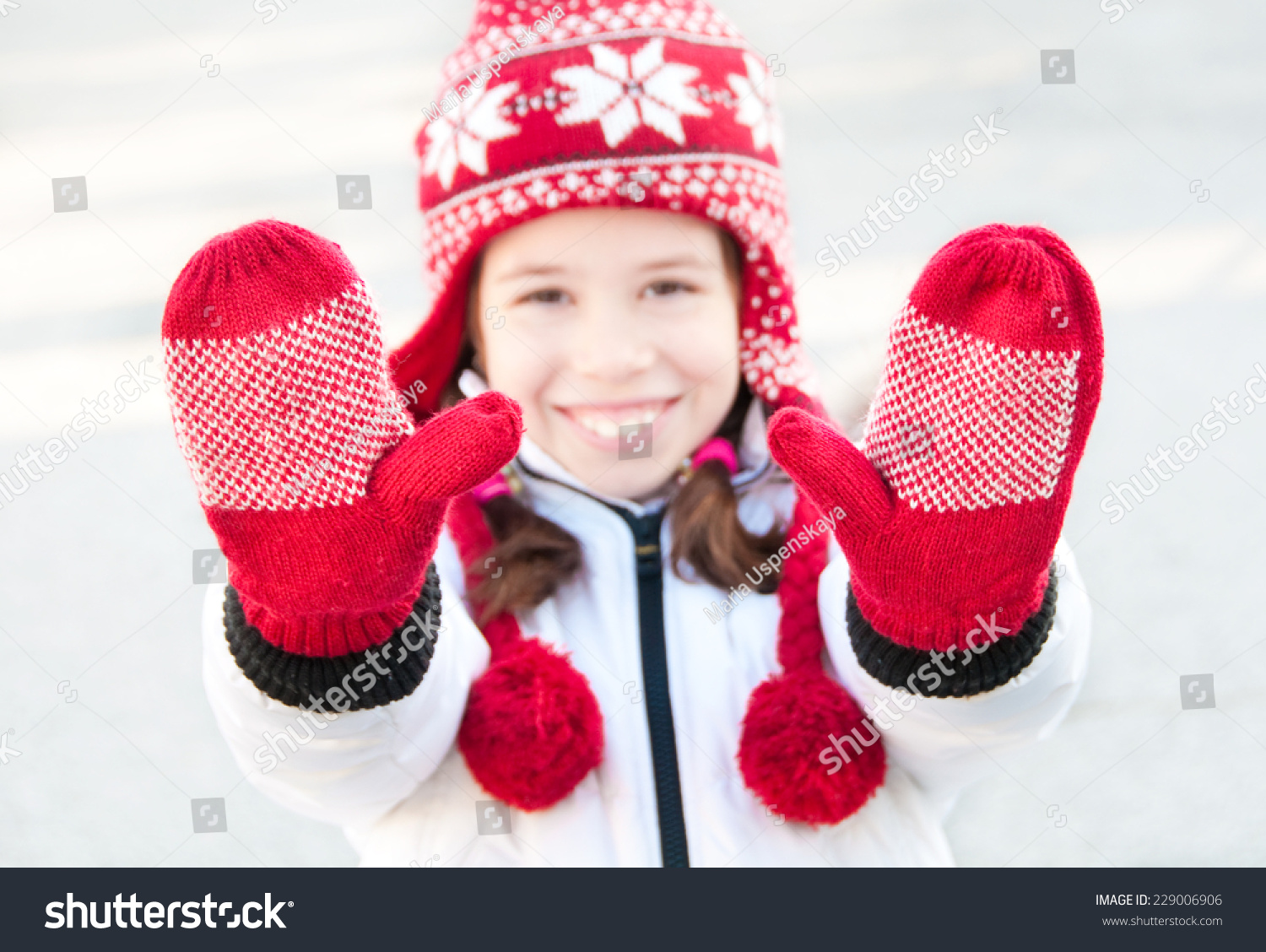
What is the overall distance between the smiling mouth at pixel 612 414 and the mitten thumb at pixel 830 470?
0.33m

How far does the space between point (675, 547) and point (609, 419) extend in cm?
15

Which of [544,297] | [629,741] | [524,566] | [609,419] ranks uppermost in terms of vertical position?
[544,297]

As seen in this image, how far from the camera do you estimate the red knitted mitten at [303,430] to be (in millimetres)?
858

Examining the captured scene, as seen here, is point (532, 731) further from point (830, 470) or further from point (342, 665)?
point (830, 470)

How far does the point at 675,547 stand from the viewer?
1.20 metres

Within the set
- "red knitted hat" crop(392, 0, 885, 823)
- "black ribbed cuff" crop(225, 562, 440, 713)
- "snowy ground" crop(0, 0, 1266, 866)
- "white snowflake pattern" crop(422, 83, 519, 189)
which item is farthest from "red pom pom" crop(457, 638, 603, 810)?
"snowy ground" crop(0, 0, 1266, 866)

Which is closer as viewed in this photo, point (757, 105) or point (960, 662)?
point (960, 662)

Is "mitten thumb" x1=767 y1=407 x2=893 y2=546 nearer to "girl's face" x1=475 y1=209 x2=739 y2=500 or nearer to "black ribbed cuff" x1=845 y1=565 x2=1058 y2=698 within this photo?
"black ribbed cuff" x1=845 y1=565 x2=1058 y2=698

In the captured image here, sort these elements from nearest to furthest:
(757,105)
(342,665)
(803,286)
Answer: (342,665), (757,105), (803,286)

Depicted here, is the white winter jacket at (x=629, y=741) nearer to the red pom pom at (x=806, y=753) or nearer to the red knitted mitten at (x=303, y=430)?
the red pom pom at (x=806, y=753)

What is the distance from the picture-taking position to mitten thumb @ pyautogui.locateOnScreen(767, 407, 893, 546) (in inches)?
34.6

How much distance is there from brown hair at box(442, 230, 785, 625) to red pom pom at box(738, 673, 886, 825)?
0.42 feet

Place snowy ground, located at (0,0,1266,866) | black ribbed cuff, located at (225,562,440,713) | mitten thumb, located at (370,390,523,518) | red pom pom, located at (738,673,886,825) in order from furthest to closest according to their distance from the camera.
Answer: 1. snowy ground, located at (0,0,1266,866)
2. red pom pom, located at (738,673,886,825)
3. black ribbed cuff, located at (225,562,440,713)
4. mitten thumb, located at (370,390,523,518)

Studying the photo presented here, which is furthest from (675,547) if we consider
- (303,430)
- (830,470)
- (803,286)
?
(803,286)
